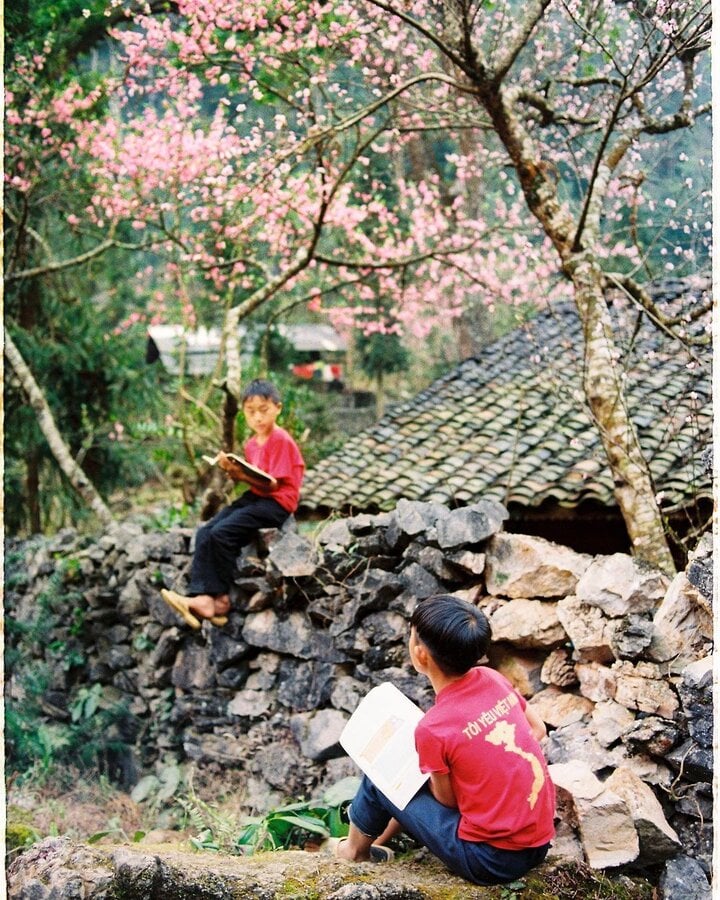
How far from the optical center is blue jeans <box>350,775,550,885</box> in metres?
2.48

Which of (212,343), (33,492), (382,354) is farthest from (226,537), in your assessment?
(212,343)

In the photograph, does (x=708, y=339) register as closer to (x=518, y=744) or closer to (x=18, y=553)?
(x=518, y=744)

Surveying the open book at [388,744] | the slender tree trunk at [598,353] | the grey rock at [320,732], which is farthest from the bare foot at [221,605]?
the slender tree trunk at [598,353]

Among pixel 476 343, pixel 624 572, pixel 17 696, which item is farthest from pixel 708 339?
pixel 476 343

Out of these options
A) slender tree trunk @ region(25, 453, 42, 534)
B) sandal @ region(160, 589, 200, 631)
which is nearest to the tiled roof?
sandal @ region(160, 589, 200, 631)

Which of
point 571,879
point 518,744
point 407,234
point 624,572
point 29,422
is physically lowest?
point 571,879

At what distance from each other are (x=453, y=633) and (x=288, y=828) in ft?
4.96

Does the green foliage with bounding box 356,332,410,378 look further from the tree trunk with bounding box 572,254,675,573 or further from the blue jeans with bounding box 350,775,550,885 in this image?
the blue jeans with bounding box 350,775,550,885

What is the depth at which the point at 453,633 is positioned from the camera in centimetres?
247

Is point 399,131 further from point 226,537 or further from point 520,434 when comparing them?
point 520,434

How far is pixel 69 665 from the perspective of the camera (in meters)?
5.93

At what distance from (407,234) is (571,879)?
8.85 m

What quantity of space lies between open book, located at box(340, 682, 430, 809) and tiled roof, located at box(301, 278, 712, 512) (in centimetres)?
362

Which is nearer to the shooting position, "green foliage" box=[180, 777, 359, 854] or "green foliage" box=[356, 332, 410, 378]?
"green foliage" box=[180, 777, 359, 854]
